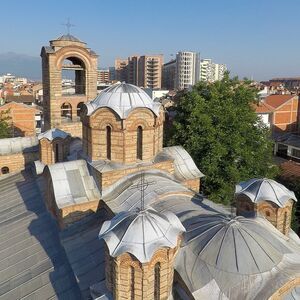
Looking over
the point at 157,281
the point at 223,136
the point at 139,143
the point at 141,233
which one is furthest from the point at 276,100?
the point at 141,233

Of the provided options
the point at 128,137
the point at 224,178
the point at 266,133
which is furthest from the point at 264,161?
the point at 128,137

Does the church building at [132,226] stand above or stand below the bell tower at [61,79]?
below

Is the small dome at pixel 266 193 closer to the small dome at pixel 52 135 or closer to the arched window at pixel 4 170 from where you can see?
the small dome at pixel 52 135

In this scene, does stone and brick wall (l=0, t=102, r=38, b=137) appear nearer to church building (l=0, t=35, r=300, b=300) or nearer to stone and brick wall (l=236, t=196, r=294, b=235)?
church building (l=0, t=35, r=300, b=300)

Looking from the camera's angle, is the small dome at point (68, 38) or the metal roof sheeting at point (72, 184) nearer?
the metal roof sheeting at point (72, 184)

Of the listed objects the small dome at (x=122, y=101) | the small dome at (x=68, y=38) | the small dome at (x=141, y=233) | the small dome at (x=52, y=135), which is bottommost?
the small dome at (x=141, y=233)

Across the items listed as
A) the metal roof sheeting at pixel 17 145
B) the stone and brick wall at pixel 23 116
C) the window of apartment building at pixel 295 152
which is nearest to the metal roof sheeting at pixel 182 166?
the metal roof sheeting at pixel 17 145
